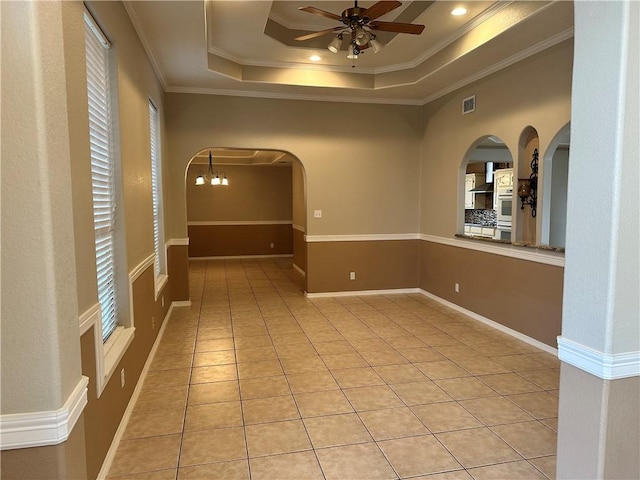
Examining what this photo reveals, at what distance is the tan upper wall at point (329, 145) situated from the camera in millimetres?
5648

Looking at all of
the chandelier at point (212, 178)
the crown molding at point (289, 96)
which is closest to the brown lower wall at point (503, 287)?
the crown molding at point (289, 96)

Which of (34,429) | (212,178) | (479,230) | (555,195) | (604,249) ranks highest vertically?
(212,178)

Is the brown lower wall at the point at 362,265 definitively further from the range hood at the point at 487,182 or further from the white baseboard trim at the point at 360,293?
the range hood at the point at 487,182

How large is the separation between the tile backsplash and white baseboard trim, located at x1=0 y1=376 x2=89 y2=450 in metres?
8.30

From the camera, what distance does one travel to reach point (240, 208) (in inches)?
429

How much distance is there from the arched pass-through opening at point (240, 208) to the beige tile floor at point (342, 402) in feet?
18.8

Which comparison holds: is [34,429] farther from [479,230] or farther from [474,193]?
[474,193]

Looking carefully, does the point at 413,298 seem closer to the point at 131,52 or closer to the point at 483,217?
the point at 483,217

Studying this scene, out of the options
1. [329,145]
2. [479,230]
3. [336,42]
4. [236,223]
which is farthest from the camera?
[236,223]

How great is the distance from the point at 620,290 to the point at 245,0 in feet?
11.3

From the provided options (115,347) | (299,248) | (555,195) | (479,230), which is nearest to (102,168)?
(115,347)

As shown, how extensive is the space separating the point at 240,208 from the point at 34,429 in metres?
9.86

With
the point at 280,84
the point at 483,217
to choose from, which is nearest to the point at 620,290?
the point at 280,84

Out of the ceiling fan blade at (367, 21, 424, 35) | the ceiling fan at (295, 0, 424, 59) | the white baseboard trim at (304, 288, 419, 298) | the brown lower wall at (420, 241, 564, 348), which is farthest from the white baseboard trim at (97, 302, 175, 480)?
the brown lower wall at (420, 241, 564, 348)
